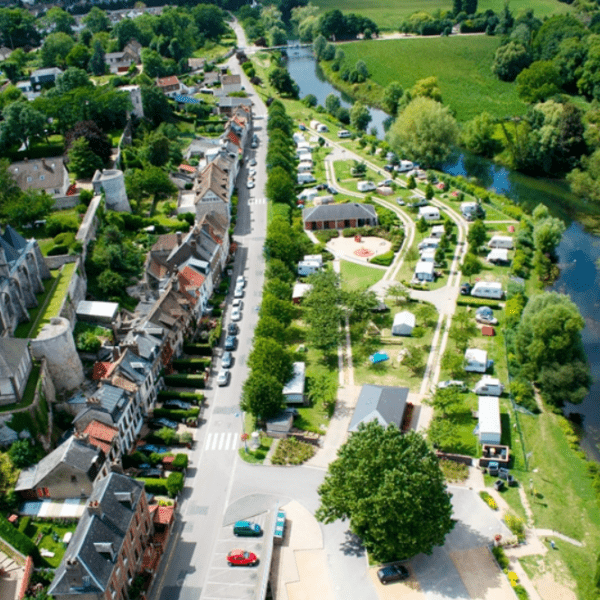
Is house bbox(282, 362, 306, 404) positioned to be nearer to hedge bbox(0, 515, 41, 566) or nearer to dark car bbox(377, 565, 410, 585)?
dark car bbox(377, 565, 410, 585)

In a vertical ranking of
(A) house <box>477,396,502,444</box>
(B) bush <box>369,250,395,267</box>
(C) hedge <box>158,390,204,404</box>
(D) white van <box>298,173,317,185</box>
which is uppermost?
(A) house <box>477,396,502,444</box>

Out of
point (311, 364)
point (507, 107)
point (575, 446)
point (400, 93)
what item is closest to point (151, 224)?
point (311, 364)

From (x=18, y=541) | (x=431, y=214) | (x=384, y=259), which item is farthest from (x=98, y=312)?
(x=431, y=214)

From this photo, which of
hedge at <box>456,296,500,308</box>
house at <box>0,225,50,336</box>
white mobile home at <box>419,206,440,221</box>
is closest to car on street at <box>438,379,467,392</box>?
hedge at <box>456,296,500,308</box>

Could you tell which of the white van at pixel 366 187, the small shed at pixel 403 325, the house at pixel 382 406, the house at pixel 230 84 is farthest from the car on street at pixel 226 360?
the house at pixel 230 84

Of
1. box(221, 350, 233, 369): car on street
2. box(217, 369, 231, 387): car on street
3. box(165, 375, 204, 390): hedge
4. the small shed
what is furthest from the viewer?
the small shed
